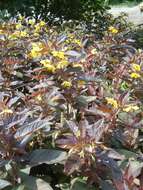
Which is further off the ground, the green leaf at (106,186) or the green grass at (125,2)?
the green leaf at (106,186)

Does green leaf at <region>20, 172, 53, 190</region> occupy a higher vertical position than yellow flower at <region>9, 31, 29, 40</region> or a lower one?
lower

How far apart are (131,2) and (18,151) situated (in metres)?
16.5

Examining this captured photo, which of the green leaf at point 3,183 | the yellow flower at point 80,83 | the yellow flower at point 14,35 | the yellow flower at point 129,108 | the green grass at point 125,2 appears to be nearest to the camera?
the green leaf at point 3,183

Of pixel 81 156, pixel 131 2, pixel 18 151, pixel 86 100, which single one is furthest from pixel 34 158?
pixel 131 2

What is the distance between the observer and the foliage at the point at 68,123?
165 centimetres

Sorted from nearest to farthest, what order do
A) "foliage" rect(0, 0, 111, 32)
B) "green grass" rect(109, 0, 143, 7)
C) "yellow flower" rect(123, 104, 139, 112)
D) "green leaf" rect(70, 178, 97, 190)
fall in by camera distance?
"green leaf" rect(70, 178, 97, 190) → "yellow flower" rect(123, 104, 139, 112) → "foliage" rect(0, 0, 111, 32) → "green grass" rect(109, 0, 143, 7)

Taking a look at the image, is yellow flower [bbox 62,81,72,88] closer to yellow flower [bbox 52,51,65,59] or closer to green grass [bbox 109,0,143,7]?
yellow flower [bbox 52,51,65,59]

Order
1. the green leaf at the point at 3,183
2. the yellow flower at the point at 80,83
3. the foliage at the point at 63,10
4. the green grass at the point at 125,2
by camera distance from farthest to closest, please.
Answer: the green grass at the point at 125,2 → the foliage at the point at 63,10 → the yellow flower at the point at 80,83 → the green leaf at the point at 3,183

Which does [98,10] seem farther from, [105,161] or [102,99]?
[105,161]

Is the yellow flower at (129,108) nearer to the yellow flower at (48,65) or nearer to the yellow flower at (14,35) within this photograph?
the yellow flower at (48,65)

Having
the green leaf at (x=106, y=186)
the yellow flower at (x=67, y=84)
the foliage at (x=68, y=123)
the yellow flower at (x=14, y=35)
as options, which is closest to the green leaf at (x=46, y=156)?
the foliage at (x=68, y=123)

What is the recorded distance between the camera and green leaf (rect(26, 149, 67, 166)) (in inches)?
66.9

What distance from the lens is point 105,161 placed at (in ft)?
5.50

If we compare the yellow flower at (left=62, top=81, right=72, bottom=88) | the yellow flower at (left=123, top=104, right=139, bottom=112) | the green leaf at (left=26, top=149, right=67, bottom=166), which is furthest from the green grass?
the green leaf at (left=26, top=149, right=67, bottom=166)
